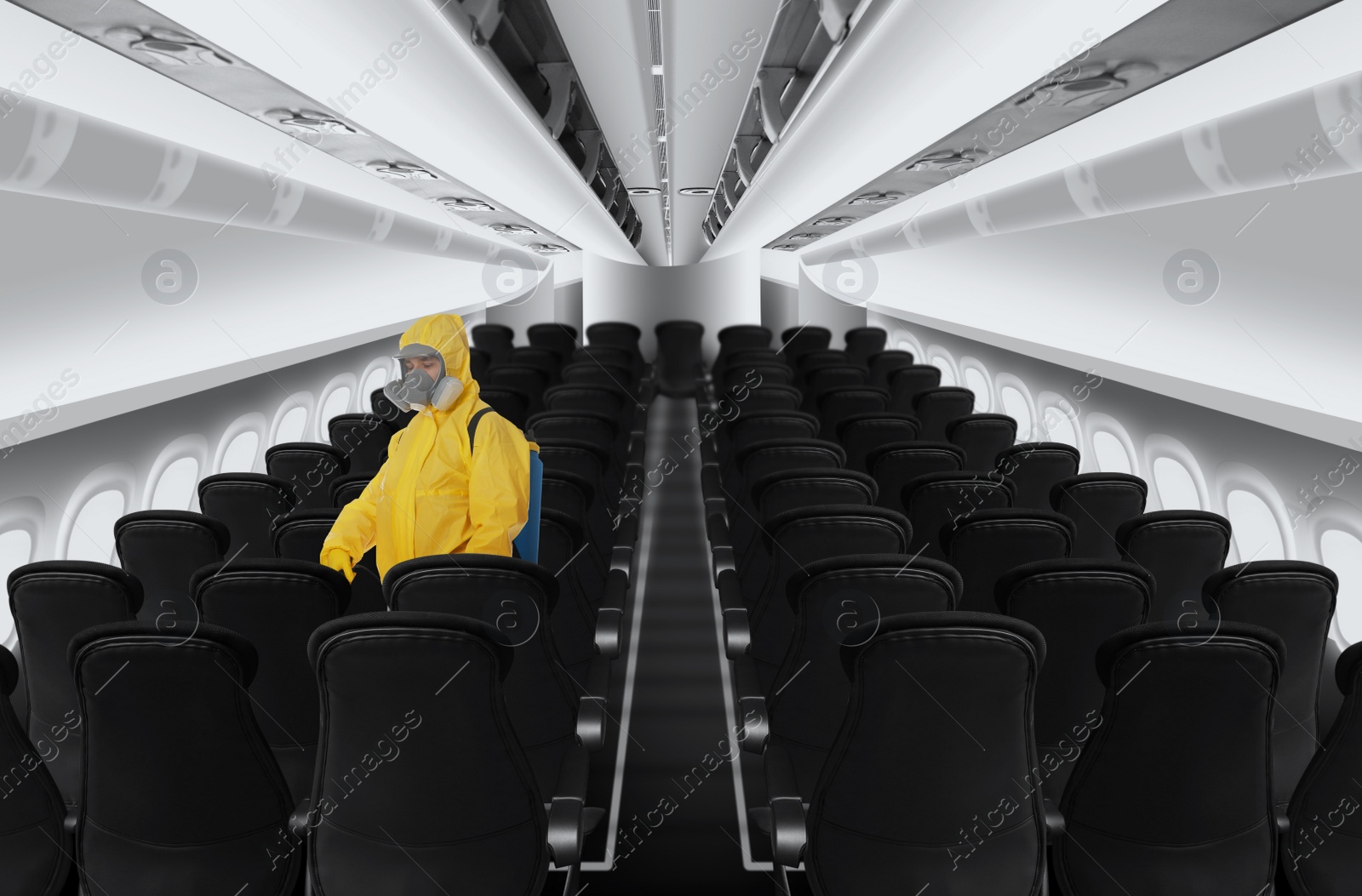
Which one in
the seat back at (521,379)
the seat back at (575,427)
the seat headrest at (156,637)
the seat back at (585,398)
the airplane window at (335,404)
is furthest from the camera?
the airplane window at (335,404)

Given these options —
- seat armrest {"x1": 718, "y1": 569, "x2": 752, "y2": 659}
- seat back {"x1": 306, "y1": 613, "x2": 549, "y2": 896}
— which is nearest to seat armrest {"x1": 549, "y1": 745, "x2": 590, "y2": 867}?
seat back {"x1": 306, "y1": 613, "x2": 549, "y2": 896}

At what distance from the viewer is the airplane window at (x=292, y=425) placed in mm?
9930

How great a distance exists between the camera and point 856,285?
65.3 ft

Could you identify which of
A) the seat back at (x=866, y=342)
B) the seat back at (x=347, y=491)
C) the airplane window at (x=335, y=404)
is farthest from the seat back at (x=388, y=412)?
the seat back at (x=866, y=342)

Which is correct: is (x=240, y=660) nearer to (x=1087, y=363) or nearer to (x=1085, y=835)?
(x=1085, y=835)

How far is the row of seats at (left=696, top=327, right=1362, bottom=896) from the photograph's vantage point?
291 centimetres

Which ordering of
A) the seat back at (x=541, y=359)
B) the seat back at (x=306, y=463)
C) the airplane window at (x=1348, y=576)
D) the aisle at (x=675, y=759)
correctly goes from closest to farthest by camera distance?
the aisle at (x=675, y=759) → the airplane window at (x=1348, y=576) → the seat back at (x=306, y=463) → the seat back at (x=541, y=359)

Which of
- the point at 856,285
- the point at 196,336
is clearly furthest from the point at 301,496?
the point at 856,285

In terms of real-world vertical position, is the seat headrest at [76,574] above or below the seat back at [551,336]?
below

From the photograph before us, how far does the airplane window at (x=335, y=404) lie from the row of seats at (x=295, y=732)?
7.37 m

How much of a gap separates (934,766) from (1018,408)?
32.6 ft

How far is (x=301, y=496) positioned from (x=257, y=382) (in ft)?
9.59

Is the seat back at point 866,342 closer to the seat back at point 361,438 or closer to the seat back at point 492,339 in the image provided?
the seat back at point 492,339

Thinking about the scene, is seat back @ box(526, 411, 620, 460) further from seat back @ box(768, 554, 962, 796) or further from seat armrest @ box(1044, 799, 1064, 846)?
seat armrest @ box(1044, 799, 1064, 846)
